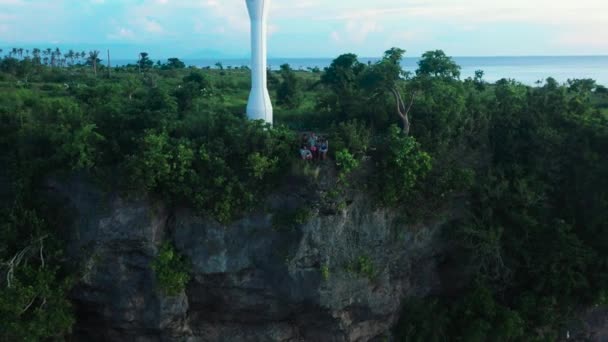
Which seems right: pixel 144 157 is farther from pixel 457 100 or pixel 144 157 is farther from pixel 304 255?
pixel 457 100

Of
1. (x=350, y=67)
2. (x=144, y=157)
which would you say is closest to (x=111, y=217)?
(x=144, y=157)

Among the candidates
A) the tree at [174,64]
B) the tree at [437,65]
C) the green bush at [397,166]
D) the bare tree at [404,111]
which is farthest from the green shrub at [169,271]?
the tree at [174,64]

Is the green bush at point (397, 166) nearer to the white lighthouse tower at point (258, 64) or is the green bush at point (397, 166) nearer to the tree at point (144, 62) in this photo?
the white lighthouse tower at point (258, 64)

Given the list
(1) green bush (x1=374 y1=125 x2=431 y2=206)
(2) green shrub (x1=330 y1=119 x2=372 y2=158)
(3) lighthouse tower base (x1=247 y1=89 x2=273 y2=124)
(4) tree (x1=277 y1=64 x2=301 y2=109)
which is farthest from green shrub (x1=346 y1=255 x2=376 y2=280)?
(4) tree (x1=277 y1=64 x2=301 y2=109)

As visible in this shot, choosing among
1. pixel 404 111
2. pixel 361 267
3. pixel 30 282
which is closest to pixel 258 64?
pixel 404 111

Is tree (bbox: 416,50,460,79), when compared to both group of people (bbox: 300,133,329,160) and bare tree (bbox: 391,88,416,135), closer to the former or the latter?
bare tree (bbox: 391,88,416,135)

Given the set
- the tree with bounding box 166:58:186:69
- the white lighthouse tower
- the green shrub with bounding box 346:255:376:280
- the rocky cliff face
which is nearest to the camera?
the rocky cliff face
